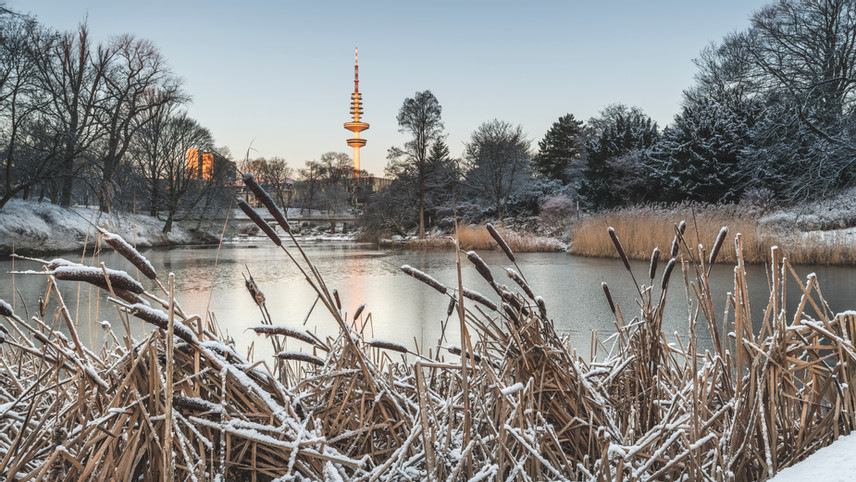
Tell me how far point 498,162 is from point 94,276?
26540 millimetres

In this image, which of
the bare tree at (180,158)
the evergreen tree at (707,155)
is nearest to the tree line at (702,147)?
the evergreen tree at (707,155)

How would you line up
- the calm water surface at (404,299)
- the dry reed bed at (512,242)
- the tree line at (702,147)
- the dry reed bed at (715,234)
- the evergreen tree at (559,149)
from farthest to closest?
the evergreen tree at (559,149) → the dry reed bed at (512,242) → the tree line at (702,147) → the dry reed bed at (715,234) → the calm water surface at (404,299)

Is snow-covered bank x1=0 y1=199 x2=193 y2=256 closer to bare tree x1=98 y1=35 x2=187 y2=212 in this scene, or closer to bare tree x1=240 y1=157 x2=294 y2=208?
bare tree x1=98 y1=35 x2=187 y2=212

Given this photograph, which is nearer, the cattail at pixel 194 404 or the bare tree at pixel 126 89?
the cattail at pixel 194 404

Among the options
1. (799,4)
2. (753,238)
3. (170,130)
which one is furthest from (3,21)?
(799,4)

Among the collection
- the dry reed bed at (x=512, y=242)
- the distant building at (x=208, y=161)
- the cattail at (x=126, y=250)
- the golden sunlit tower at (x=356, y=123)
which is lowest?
the dry reed bed at (x=512, y=242)

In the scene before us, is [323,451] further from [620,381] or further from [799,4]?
[799,4]

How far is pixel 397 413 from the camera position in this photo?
3.10 feet

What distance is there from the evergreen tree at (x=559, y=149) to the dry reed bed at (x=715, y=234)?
21.1 m

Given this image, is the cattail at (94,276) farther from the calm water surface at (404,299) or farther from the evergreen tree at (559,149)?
the evergreen tree at (559,149)

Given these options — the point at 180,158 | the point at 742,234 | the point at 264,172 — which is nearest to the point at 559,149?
the point at 180,158

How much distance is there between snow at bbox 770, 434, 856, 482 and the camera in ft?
1.91

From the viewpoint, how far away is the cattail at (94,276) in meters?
0.54

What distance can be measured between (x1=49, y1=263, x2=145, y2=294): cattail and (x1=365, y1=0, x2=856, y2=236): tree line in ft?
11.2
